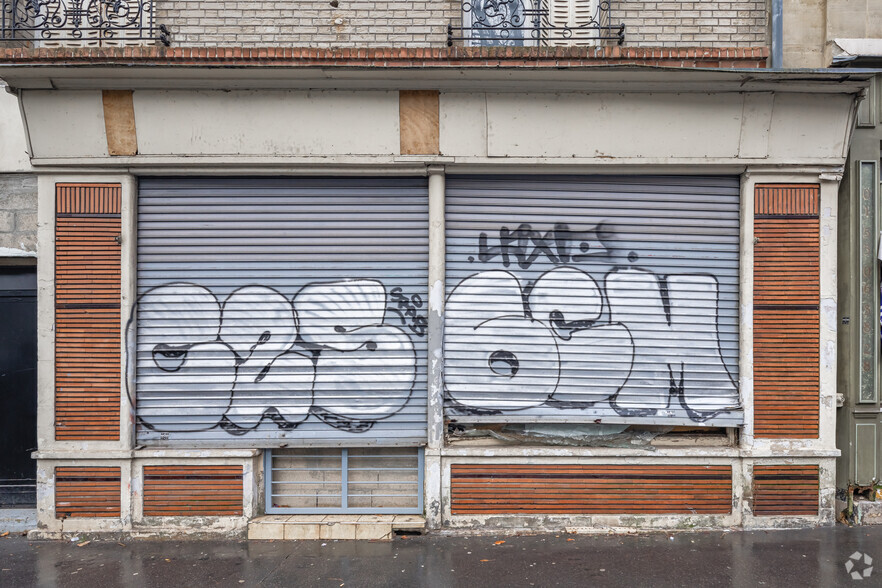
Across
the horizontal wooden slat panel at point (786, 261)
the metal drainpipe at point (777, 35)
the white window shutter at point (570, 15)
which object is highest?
the white window shutter at point (570, 15)

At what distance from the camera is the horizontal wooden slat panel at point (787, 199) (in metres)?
5.62

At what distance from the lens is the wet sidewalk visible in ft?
15.3

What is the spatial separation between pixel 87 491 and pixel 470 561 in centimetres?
371

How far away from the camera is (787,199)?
18.5ft

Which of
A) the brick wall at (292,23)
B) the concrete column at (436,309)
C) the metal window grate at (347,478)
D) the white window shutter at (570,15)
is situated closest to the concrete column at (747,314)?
the white window shutter at (570,15)

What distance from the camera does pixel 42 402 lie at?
5.55 metres

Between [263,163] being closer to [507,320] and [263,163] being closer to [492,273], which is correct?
[492,273]

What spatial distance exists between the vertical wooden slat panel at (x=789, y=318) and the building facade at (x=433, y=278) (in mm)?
26

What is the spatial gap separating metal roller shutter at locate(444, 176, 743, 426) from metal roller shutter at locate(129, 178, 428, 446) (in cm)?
52

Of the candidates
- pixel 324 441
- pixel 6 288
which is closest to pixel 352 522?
pixel 324 441

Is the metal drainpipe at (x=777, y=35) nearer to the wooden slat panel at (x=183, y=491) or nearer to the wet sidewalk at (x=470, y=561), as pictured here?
the wet sidewalk at (x=470, y=561)

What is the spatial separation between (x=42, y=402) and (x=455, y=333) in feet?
13.2

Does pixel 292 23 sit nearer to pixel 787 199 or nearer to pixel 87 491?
pixel 87 491

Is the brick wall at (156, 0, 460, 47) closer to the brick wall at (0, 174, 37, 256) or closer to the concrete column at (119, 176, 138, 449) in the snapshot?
the concrete column at (119, 176, 138, 449)
